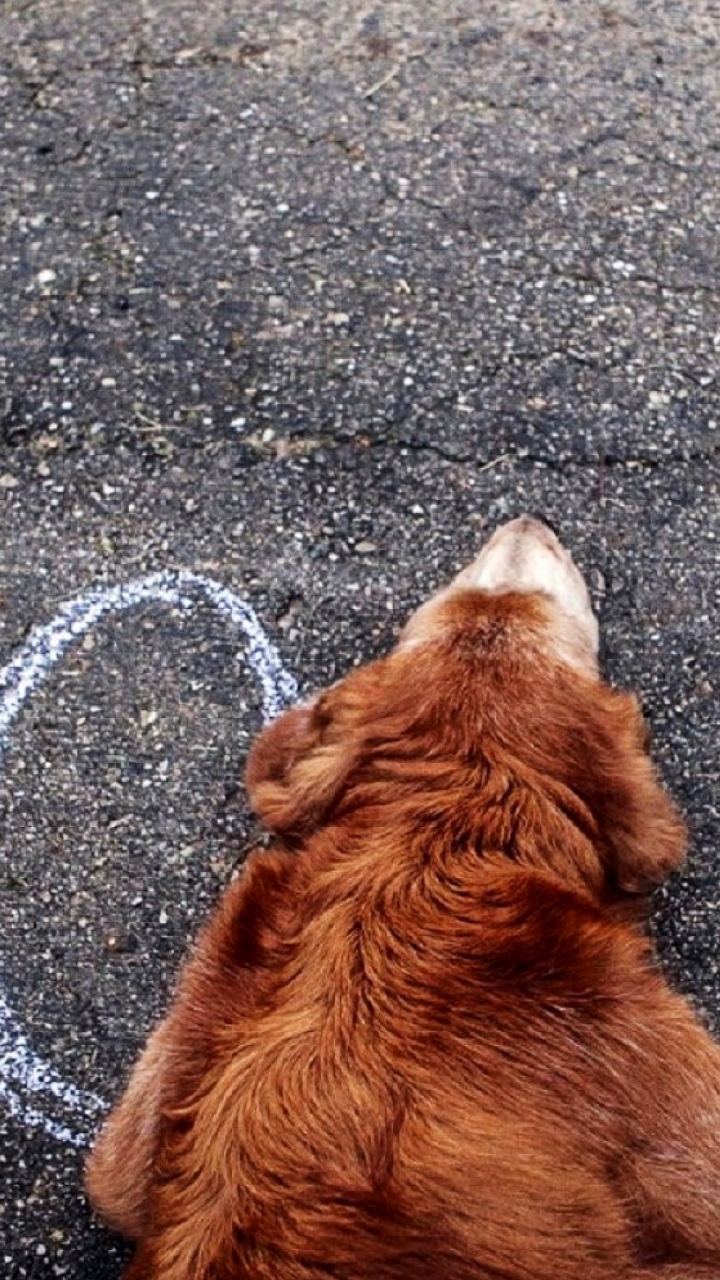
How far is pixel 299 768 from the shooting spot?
3.03 metres

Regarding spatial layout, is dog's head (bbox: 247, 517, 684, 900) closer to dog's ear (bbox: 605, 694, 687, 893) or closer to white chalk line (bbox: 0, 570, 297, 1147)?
dog's ear (bbox: 605, 694, 687, 893)

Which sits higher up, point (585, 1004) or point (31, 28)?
point (31, 28)

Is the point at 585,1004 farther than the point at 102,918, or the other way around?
the point at 102,918

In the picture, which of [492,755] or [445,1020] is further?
[492,755]

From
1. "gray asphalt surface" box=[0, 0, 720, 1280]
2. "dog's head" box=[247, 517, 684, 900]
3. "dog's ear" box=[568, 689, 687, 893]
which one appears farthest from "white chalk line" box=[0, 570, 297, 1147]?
"dog's ear" box=[568, 689, 687, 893]

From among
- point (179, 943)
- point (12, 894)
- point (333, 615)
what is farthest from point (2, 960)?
point (333, 615)

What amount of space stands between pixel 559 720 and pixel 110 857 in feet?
4.55

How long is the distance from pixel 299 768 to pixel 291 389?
1.60m

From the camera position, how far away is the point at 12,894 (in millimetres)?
3742

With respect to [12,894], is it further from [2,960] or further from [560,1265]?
[560,1265]

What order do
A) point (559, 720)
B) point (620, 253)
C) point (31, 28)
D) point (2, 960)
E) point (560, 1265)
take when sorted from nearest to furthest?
point (560, 1265) → point (559, 720) → point (2, 960) → point (620, 253) → point (31, 28)

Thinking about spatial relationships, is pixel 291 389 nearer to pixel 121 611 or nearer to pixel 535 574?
pixel 121 611

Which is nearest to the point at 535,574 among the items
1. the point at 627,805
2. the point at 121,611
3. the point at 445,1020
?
the point at 627,805

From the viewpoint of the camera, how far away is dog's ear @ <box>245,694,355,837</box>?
2.95 m
